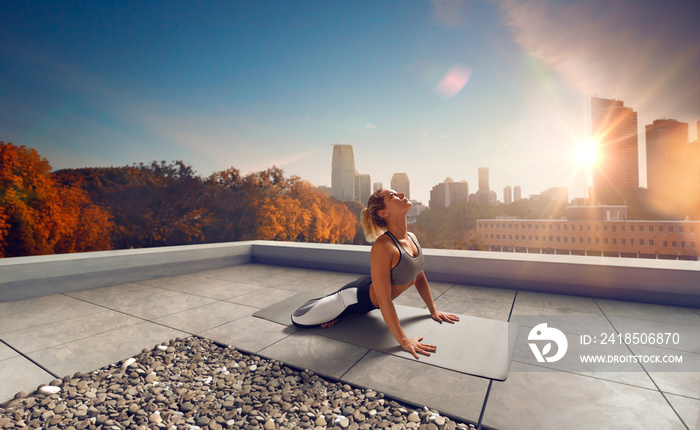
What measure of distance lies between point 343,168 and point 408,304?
98.4 metres

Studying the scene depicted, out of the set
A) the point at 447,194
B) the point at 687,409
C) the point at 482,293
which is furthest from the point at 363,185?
the point at 687,409

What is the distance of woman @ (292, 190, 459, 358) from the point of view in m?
2.33

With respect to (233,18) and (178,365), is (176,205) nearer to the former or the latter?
(233,18)

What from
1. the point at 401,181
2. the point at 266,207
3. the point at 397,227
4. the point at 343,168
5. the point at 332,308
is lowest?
the point at 332,308

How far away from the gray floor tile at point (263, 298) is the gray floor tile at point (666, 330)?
3.47 m

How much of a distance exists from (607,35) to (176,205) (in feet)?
193

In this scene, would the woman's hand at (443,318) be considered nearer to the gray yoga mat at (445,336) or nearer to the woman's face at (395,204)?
the gray yoga mat at (445,336)

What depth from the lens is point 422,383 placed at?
6.46 feet

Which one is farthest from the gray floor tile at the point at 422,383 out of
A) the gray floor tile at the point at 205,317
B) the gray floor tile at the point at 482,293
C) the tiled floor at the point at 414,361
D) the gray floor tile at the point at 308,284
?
the gray floor tile at the point at 308,284

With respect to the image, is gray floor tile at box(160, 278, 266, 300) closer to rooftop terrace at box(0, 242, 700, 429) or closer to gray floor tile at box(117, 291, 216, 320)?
rooftop terrace at box(0, 242, 700, 429)

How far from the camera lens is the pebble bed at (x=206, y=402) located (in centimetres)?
163

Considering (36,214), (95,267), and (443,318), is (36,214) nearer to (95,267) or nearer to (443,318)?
(95,267)

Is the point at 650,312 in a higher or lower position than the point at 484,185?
lower

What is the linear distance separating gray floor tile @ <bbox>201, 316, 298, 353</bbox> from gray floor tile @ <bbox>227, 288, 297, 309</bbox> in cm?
55
